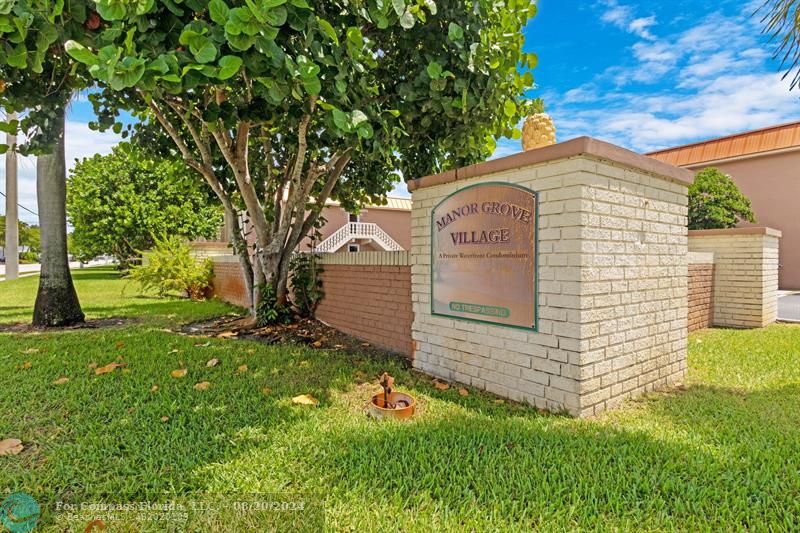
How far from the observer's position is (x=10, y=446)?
104 inches

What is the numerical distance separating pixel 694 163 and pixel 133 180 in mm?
27102

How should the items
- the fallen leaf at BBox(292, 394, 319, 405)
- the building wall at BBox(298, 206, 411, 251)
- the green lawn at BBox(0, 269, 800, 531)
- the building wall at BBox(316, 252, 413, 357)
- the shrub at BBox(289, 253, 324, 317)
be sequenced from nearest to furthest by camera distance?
1. the green lawn at BBox(0, 269, 800, 531)
2. the fallen leaf at BBox(292, 394, 319, 405)
3. the building wall at BBox(316, 252, 413, 357)
4. the shrub at BBox(289, 253, 324, 317)
5. the building wall at BBox(298, 206, 411, 251)

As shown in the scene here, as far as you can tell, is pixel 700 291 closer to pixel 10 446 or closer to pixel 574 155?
pixel 574 155

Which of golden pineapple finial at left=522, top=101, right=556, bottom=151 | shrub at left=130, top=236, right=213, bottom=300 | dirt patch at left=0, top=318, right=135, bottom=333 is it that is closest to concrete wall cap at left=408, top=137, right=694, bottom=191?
golden pineapple finial at left=522, top=101, right=556, bottom=151

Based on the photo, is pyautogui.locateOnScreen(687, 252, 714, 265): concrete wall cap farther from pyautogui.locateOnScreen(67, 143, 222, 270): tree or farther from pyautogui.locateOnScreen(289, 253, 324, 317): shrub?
pyautogui.locateOnScreen(67, 143, 222, 270): tree

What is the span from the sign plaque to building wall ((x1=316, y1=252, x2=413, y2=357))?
895mm

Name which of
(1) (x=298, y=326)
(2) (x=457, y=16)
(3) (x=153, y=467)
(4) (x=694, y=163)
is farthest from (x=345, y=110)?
(4) (x=694, y=163)

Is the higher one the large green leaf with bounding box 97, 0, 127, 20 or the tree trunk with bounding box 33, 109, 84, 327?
the large green leaf with bounding box 97, 0, 127, 20

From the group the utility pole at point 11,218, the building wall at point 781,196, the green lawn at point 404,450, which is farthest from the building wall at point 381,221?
the green lawn at point 404,450

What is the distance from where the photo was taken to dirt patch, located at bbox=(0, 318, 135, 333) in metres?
6.25

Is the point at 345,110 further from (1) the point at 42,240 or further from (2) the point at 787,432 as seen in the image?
(1) the point at 42,240

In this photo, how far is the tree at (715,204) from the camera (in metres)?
12.1

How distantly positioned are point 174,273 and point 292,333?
23.0 feet

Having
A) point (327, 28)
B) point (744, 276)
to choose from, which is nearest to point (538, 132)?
point (327, 28)
